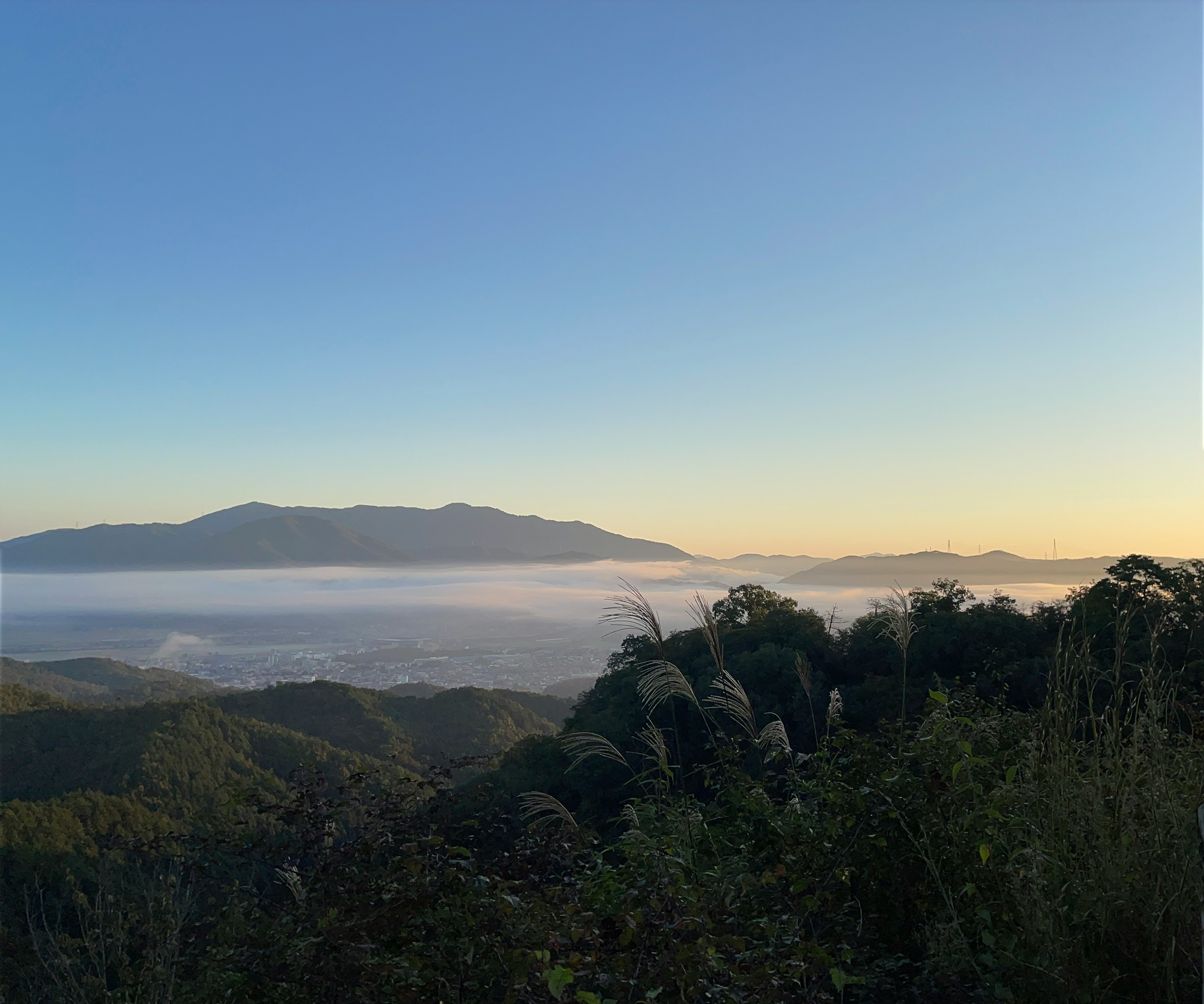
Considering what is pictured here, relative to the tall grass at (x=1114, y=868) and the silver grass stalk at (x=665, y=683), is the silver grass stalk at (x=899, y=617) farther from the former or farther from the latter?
the silver grass stalk at (x=665, y=683)

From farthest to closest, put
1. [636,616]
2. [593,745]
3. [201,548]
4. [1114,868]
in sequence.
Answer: [201,548], [636,616], [593,745], [1114,868]

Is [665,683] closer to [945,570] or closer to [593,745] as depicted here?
[593,745]

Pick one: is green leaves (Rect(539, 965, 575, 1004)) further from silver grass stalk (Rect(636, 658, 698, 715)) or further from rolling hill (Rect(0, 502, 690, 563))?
rolling hill (Rect(0, 502, 690, 563))

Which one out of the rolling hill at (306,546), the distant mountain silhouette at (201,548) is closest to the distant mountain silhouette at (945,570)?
the rolling hill at (306,546)

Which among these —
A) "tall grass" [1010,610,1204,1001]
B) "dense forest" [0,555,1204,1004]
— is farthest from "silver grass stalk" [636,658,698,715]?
"tall grass" [1010,610,1204,1001]

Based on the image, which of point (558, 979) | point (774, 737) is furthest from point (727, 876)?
point (558, 979)

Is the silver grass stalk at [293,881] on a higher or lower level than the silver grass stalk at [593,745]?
lower

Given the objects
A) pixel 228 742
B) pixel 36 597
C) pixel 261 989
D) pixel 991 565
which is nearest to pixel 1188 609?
pixel 991 565
